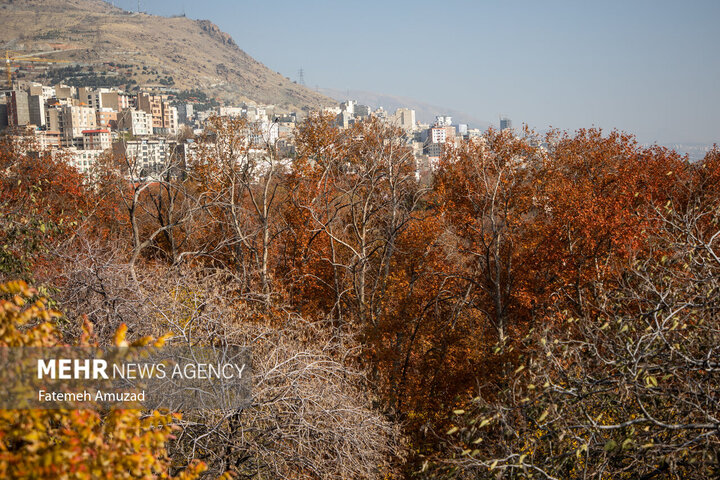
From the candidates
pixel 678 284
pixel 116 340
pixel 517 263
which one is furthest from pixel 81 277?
pixel 517 263

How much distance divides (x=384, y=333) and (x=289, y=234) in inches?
398

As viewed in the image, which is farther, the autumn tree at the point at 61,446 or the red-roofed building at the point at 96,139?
the red-roofed building at the point at 96,139

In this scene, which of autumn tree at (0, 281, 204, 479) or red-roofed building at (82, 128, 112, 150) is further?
red-roofed building at (82, 128, 112, 150)

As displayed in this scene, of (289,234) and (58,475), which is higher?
(58,475)

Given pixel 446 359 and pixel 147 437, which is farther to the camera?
pixel 446 359

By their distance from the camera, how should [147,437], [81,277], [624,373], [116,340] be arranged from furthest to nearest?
[81,277], [624,373], [116,340], [147,437]

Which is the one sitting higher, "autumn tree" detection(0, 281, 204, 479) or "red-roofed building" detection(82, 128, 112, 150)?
"red-roofed building" detection(82, 128, 112, 150)

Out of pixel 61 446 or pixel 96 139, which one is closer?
pixel 61 446

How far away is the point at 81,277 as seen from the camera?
1052cm

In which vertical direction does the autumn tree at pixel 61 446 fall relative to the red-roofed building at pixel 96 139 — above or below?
below

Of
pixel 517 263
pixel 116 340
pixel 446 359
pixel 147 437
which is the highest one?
pixel 116 340

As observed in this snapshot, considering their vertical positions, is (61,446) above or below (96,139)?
below

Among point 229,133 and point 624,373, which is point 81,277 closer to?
point 624,373

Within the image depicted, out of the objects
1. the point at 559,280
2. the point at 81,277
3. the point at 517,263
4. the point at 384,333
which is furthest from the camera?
the point at 517,263
